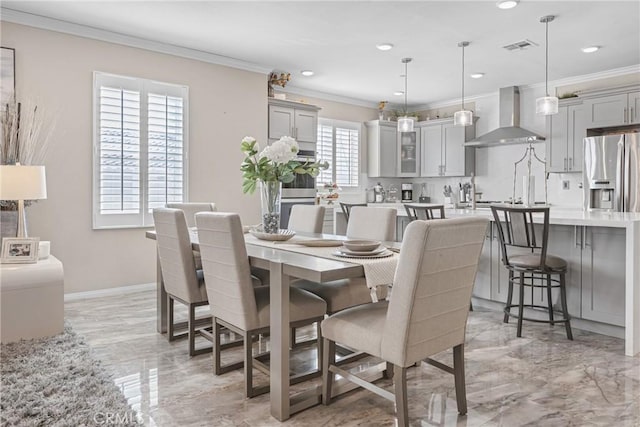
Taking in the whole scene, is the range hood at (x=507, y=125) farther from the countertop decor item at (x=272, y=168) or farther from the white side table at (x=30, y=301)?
the white side table at (x=30, y=301)

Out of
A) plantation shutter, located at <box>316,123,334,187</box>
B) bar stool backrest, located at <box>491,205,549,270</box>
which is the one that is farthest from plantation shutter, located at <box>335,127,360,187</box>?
bar stool backrest, located at <box>491,205,549,270</box>

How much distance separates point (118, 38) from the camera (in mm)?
4402

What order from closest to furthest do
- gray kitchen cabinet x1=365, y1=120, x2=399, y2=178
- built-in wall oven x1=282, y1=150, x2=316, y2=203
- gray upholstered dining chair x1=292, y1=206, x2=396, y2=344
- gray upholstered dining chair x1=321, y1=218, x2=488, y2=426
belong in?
gray upholstered dining chair x1=321, y1=218, x2=488, y2=426 < gray upholstered dining chair x1=292, y1=206, x2=396, y2=344 < built-in wall oven x1=282, y1=150, x2=316, y2=203 < gray kitchen cabinet x1=365, y1=120, x2=399, y2=178

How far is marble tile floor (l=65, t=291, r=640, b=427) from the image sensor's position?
2076 millimetres

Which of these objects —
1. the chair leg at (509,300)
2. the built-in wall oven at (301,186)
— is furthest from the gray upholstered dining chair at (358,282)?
the built-in wall oven at (301,186)

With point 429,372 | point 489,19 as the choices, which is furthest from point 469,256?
point 489,19

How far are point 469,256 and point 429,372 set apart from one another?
1.05 metres

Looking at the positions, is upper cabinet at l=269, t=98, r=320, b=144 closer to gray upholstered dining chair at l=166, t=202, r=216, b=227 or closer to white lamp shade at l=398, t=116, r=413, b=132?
white lamp shade at l=398, t=116, r=413, b=132

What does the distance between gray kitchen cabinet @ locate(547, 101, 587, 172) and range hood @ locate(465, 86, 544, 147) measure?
0.68ft

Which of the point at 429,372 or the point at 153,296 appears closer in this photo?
the point at 429,372

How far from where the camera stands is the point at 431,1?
3.55 m

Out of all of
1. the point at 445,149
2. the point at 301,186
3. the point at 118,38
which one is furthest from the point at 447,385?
the point at 445,149

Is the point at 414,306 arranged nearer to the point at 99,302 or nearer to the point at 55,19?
the point at 99,302

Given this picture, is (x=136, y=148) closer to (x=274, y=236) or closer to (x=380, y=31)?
(x=274, y=236)
